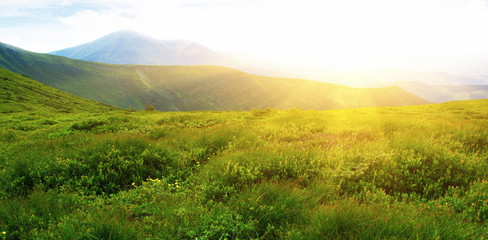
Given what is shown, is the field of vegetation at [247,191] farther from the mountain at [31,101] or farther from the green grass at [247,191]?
the mountain at [31,101]

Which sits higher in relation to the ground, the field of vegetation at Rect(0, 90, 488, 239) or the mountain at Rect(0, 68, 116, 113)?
the field of vegetation at Rect(0, 90, 488, 239)

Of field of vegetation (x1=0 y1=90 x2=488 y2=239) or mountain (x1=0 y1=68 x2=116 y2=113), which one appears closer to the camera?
field of vegetation (x1=0 y1=90 x2=488 y2=239)

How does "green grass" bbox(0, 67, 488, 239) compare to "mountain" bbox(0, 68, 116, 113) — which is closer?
"green grass" bbox(0, 67, 488, 239)

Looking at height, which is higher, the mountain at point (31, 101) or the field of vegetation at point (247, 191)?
the field of vegetation at point (247, 191)

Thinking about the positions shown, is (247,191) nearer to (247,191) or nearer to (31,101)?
(247,191)

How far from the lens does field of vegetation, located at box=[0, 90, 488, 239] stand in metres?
2.73

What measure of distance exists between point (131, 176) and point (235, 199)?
295 centimetres

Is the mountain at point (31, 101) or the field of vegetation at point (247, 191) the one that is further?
the mountain at point (31, 101)

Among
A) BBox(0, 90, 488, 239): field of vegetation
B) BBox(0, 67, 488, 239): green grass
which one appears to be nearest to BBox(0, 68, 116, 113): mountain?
BBox(0, 90, 488, 239): field of vegetation

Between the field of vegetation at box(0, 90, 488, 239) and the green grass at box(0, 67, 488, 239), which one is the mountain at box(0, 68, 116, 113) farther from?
the green grass at box(0, 67, 488, 239)

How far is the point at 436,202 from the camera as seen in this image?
352 centimetres

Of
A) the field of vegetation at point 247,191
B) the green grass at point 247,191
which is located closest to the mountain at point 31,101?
the field of vegetation at point 247,191

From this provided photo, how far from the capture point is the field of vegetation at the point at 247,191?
2.73m

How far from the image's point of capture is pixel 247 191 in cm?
362
